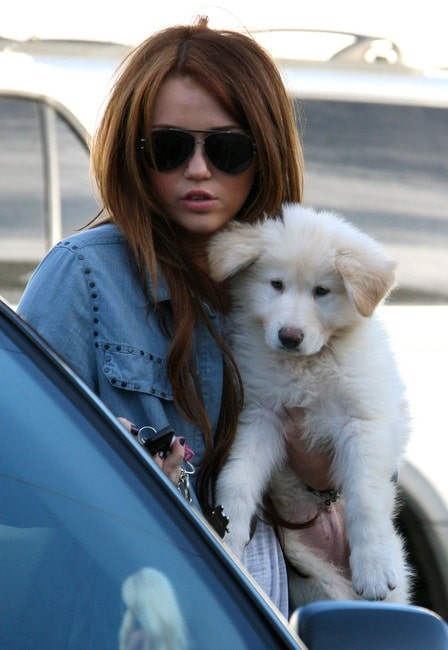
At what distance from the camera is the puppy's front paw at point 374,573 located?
2805 millimetres

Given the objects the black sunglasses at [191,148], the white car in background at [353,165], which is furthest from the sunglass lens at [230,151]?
the white car in background at [353,165]

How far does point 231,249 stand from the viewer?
9.57 ft

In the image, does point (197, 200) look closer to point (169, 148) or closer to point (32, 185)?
point (169, 148)

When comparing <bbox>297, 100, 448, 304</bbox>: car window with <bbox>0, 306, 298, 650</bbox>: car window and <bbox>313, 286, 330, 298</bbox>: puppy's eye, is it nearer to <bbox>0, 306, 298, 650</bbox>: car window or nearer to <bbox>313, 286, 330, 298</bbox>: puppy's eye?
<bbox>313, 286, 330, 298</bbox>: puppy's eye

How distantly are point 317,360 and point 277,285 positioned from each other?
0.69 feet

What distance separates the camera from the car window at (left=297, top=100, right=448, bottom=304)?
467 cm

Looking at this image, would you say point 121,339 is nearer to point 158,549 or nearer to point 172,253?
point 172,253

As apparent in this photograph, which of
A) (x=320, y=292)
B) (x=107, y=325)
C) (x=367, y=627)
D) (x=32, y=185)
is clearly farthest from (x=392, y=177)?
(x=367, y=627)

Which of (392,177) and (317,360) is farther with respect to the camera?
(392,177)

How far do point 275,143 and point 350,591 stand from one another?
3.42 feet

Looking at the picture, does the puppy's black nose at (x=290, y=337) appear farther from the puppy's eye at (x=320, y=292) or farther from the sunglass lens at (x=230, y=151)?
the sunglass lens at (x=230, y=151)

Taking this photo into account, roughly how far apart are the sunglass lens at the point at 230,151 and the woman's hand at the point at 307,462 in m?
0.72

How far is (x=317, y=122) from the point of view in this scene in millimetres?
4656

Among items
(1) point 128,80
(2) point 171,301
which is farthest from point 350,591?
(1) point 128,80
